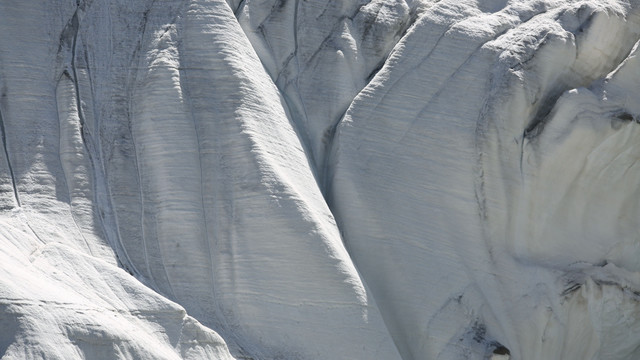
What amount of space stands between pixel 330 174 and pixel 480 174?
82 cm

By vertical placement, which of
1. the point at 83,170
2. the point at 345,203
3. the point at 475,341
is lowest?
the point at 475,341

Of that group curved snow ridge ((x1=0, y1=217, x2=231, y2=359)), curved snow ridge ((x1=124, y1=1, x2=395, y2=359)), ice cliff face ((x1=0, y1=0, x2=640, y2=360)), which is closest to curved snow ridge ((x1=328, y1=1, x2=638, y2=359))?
ice cliff face ((x1=0, y1=0, x2=640, y2=360))

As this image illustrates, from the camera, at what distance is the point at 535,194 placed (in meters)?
7.81

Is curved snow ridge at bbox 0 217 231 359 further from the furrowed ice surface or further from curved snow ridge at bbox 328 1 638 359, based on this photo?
curved snow ridge at bbox 328 1 638 359

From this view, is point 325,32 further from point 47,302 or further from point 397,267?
point 47,302

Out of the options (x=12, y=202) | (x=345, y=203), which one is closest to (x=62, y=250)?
(x=12, y=202)

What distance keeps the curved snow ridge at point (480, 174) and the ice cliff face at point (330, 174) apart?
0.01 m

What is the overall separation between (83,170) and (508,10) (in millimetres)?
2756

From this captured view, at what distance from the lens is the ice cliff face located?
273 inches

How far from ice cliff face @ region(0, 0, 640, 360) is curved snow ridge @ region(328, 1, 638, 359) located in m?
0.01

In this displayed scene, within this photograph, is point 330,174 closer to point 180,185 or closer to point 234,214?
point 234,214

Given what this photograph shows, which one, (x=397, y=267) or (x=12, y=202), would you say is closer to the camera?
(x=12, y=202)

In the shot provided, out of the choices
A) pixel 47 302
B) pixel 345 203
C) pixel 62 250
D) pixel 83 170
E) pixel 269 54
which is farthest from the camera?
pixel 269 54

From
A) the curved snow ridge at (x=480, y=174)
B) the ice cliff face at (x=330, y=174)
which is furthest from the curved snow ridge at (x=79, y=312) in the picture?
the curved snow ridge at (x=480, y=174)
